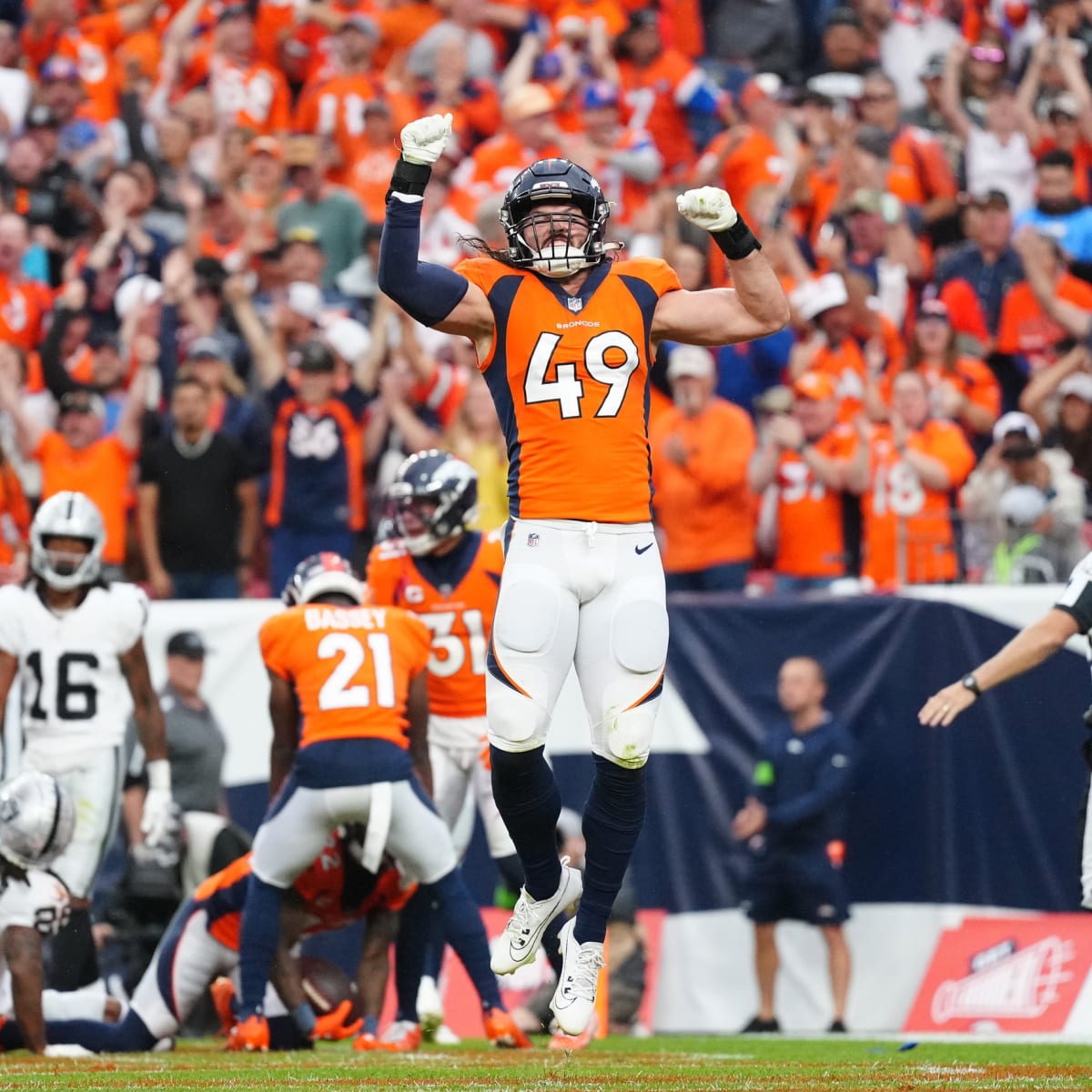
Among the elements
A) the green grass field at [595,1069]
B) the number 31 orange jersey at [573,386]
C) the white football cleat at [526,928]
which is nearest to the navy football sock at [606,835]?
the white football cleat at [526,928]

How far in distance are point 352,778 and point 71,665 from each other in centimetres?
168

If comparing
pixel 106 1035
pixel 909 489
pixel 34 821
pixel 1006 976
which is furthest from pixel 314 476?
pixel 1006 976

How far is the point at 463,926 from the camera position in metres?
8.18

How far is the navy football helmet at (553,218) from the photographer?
6.38m

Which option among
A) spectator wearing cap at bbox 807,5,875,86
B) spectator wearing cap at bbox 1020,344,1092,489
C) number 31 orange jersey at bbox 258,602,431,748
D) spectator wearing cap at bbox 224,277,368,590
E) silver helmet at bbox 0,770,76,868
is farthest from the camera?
spectator wearing cap at bbox 807,5,875,86

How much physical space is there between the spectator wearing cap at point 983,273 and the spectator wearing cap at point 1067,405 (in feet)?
2.04

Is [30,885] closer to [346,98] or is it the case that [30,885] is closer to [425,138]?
[425,138]

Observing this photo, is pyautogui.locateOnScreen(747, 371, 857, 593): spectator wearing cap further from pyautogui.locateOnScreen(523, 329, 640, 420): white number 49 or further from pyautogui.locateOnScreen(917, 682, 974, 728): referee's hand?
pyautogui.locateOnScreen(523, 329, 640, 420): white number 49

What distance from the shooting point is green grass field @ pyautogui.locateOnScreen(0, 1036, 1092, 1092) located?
20.9 ft

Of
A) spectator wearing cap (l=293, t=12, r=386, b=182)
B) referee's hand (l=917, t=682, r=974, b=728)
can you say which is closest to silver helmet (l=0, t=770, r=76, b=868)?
referee's hand (l=917, t=682, r=974, b=728)

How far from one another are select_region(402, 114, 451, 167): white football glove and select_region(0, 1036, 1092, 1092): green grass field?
271cm

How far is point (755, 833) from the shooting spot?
10242 millimetres

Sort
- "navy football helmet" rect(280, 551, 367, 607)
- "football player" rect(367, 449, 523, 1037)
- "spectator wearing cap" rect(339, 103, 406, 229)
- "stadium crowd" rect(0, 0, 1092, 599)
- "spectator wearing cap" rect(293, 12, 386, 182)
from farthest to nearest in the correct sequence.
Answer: "spectator wearing cap" rect(293, 12, 386, 182) < "spectator wearing cap" rect(339, 103, 406, 229) < "stadium crowd" rect(0, 0, 1092, 599) < "football player" rect(367, 449, 523, 1037) < "navy football helmet" rect(280, 551, 367, 607)

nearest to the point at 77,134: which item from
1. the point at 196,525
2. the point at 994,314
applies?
the point at 196,525
